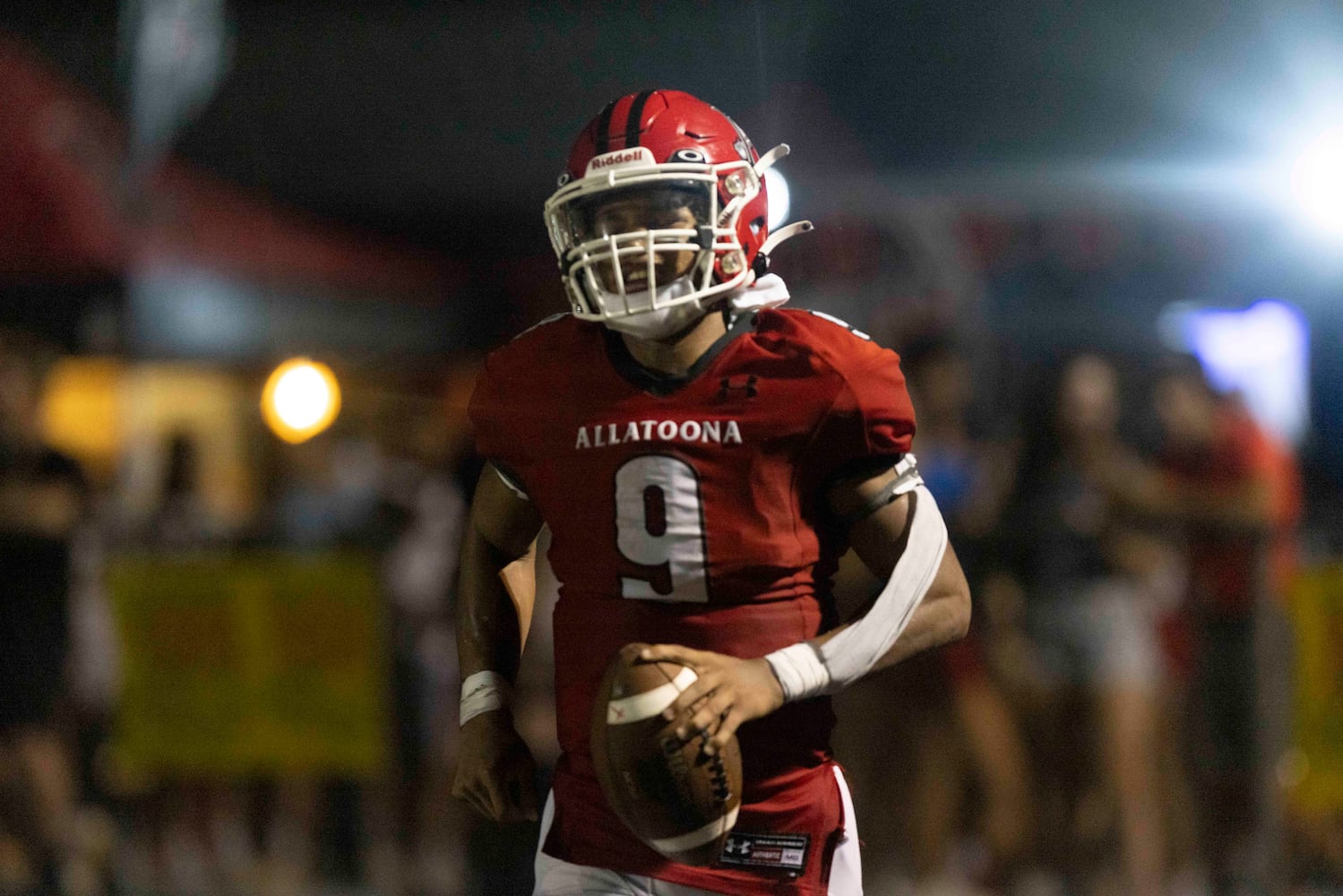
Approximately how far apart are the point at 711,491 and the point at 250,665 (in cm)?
329

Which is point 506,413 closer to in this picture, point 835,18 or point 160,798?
point 835,18

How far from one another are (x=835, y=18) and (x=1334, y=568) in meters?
2.11

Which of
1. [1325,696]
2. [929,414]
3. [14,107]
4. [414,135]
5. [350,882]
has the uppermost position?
[14,107]

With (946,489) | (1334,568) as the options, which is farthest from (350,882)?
(1334,568)

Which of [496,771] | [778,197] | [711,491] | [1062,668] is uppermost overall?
[778,197]

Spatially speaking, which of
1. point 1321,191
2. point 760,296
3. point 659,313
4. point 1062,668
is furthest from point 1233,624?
point 659,313

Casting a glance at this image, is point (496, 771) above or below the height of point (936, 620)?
below

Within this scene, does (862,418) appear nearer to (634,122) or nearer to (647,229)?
(647,229)

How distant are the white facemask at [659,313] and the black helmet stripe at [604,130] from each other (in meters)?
0.19

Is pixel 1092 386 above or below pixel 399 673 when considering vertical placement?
above

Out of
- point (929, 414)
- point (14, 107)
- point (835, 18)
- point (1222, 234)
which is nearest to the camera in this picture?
point (835, 18)

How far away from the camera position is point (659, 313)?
1777 millimetres

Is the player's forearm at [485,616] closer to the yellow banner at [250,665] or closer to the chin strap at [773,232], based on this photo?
the chin strap at [773,232]

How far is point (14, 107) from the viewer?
583 centimetres
